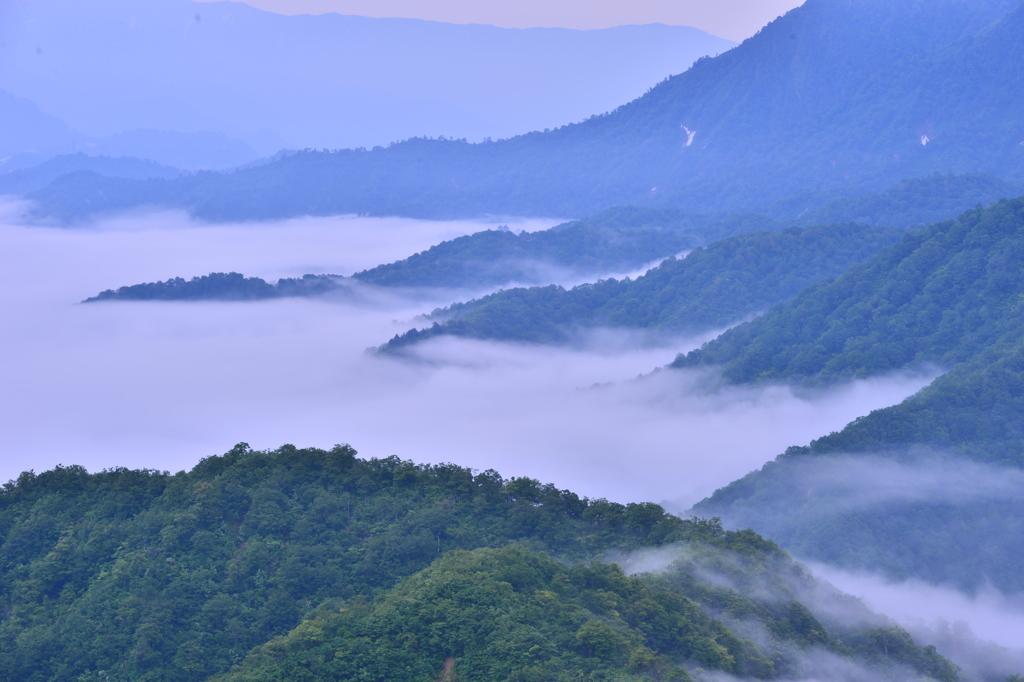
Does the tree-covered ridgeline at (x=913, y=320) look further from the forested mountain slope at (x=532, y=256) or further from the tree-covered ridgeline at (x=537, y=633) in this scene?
the forested mountain slope at (x=532, y=256)

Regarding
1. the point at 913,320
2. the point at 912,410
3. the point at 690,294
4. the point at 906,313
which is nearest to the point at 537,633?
the point at 912,410

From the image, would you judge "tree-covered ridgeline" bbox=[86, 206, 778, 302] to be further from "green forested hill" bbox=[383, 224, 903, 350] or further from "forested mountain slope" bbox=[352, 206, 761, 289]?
"green forested hill" bbox=[383, 224, 903, 350]

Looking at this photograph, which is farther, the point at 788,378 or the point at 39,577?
the point at 788,378

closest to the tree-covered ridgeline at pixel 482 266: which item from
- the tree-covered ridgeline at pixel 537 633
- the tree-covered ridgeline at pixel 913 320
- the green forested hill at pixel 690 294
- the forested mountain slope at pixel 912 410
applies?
the green forested hill at pixel 690 294

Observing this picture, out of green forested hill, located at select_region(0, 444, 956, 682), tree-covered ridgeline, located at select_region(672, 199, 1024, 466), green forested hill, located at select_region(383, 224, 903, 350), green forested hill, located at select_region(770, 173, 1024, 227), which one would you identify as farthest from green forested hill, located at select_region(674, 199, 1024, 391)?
green forested hill, located at select_region(770, 173, 1024, 227)

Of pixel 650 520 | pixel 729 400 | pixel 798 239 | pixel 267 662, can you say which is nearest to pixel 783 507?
pixel 650 520

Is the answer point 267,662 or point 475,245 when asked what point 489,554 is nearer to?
point 267,662

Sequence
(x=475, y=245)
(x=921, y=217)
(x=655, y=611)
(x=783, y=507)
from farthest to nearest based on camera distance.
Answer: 1. (x=475, y=245)
2. (x=921, y=217)
3. (x=783, y=507)
4. (x=655, y=611)
